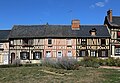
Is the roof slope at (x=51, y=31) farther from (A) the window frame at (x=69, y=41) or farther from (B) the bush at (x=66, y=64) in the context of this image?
(B) the bush at (x=66, y=64)

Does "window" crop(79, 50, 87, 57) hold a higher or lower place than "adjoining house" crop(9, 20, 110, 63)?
lower

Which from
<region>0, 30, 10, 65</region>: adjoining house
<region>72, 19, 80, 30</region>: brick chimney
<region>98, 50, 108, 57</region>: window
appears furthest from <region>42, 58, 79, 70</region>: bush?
<region>72, 19, 80, 30</region>: brick chimney

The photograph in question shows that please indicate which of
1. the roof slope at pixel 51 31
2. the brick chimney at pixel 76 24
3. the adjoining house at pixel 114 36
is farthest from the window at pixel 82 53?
the brick chimney at pixel 76 24

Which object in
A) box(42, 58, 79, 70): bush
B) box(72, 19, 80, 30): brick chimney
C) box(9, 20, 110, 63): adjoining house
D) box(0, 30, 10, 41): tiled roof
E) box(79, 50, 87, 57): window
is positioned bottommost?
box(42, 58, 79, 70): bush

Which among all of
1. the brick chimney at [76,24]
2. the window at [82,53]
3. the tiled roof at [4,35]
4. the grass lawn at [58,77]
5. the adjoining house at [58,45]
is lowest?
the grass lawn at [58,77]

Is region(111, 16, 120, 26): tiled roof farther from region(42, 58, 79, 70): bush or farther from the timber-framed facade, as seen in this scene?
region(42, 58, 79, 70): bush

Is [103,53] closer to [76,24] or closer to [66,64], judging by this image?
[76,24]

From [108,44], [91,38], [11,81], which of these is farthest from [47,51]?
[11,81]

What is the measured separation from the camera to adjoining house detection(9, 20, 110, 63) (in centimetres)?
4294

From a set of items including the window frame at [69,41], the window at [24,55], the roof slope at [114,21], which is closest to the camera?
the window frame at [69,41]

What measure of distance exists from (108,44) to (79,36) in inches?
214

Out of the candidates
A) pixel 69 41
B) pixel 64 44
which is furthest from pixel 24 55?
pixel 69 41

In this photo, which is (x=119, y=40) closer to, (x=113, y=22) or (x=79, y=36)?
(x=113, y=22)

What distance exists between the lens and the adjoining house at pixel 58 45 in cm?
4294
